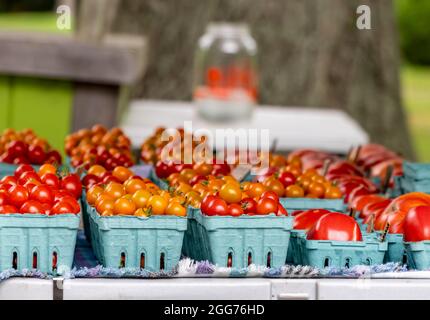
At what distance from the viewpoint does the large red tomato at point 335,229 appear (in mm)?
2830

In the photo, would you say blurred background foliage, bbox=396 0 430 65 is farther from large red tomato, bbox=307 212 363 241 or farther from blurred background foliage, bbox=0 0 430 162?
large red tomato, bbox=307 212 363 241

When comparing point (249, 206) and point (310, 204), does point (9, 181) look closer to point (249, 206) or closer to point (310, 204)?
point (249, 206)

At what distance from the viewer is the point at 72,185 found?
9.97 feet

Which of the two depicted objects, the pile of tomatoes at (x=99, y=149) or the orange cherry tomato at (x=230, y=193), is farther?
the pile of tomatoes at (x=99, y=149)

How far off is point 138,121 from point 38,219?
3145 mm

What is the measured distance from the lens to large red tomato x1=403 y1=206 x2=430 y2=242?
2844 millimetres

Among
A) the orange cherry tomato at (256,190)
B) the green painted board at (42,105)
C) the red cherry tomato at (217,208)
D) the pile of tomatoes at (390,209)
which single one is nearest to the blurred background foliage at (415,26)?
the green painted board at (42,105)

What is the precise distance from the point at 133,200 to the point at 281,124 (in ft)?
10.9

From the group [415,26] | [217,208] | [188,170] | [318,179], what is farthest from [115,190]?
[415,26]

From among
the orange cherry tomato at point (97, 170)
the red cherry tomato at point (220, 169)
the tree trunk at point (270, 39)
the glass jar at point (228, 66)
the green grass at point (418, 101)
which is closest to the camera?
the orange cherry tomato at point (97, 170)

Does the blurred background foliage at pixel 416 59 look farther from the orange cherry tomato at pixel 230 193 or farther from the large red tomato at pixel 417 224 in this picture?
the orange cherry tomato at pixel 230 193

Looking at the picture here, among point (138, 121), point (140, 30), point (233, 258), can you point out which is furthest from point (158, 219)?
point (140, 30)

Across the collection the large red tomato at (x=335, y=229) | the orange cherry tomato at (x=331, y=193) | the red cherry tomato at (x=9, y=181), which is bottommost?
the large red tomato at (x=335, y=229)

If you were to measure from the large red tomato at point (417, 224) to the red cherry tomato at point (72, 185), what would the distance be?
0.99 m
